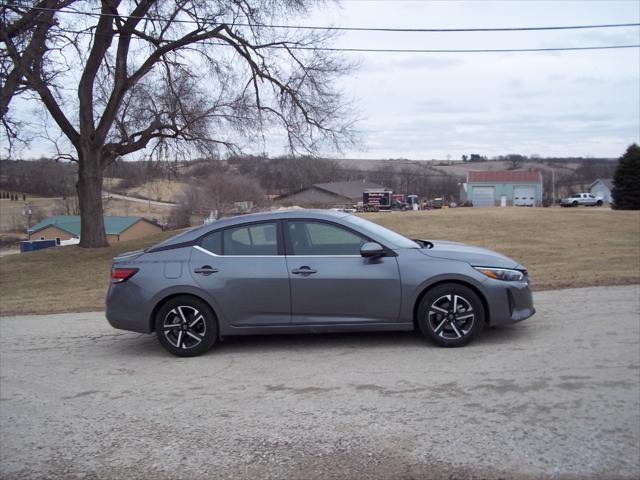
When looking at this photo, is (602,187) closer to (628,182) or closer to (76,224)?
(628,182)

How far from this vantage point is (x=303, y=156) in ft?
69.5

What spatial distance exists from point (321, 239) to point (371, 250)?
61cm

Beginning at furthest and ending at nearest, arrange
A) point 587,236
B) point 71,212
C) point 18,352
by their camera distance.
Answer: point 71,212
point 587,236
point 18,352

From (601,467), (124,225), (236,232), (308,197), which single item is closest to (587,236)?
(308,197)

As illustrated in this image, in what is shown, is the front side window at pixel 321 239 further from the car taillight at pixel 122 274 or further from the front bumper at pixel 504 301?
the car taillight at pixel 122 274

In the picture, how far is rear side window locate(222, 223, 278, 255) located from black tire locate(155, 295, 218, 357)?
673 millimetres

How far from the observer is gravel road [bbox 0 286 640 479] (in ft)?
12.0

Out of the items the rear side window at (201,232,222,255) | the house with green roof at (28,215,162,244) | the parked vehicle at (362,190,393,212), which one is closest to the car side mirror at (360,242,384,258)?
the rear side window at (201,232,222,255)

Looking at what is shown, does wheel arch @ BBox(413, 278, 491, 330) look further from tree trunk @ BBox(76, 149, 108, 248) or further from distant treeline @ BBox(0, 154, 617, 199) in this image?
tree trunk @ BBox(76, 149, 108, 248)

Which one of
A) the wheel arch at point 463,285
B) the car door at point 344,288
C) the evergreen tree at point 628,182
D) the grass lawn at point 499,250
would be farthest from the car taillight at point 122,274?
the evergreen tree at point 628,182

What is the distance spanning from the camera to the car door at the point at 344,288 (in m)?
6.03

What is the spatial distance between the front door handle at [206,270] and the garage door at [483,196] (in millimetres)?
32817

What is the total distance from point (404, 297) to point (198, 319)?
85.2 inches

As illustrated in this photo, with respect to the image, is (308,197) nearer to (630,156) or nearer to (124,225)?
(630,156)
